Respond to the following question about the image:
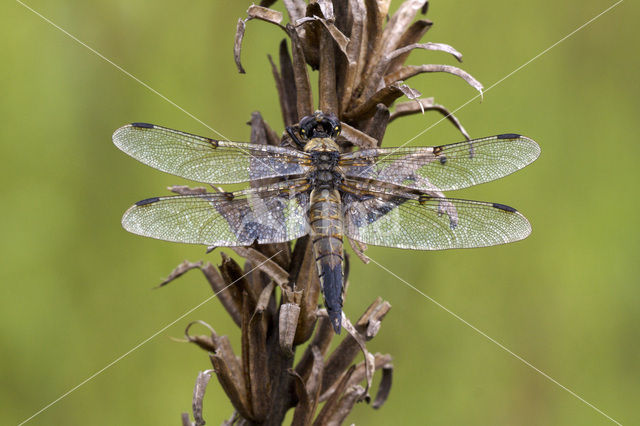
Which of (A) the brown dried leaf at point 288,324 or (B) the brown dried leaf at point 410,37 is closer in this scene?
(A) the brown dried leaf at point 288,324

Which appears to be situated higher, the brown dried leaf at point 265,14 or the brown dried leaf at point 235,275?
the brown dried leaf at point 265,14

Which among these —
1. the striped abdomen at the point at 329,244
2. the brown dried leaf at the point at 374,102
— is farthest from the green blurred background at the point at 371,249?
the brown dried leaf at the point at 374,102

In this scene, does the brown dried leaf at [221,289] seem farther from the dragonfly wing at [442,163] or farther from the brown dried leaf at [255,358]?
the dragonfly wing at [442,163]

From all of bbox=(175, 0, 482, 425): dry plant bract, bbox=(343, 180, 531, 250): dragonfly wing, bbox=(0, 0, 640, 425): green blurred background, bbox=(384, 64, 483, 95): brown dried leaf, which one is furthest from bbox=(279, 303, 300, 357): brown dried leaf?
bbox=(0, 0, 640, 425): green blurred background

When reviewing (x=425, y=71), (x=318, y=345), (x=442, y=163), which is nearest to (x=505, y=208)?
(x=442, y=163)

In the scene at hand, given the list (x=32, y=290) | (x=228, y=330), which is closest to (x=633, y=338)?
(x=228, y=330)

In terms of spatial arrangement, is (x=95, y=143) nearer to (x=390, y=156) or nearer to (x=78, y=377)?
(x=78, y=377)

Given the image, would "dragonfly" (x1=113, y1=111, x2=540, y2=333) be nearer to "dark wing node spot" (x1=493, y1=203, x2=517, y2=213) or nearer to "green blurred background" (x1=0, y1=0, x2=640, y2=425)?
"dark wing node spot" (x1=493, y1=203, x2=517, y2=213)
